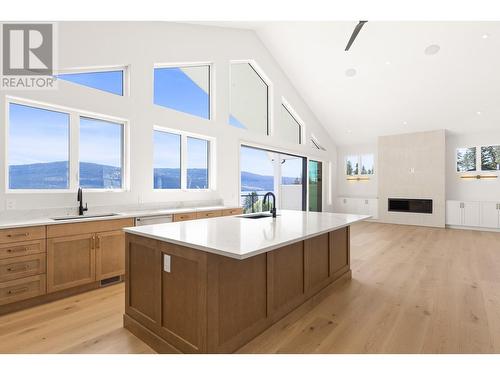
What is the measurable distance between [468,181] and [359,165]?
3.22 meters

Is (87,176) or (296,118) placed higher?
(296,118)

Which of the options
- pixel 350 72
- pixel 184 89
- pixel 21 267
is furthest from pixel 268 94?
pixel 21 267

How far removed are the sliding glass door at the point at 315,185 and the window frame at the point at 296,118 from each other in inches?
34.5

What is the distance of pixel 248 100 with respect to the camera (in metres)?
6.43

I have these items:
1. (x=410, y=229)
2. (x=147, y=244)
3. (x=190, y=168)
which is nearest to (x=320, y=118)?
(x=410, y=229)

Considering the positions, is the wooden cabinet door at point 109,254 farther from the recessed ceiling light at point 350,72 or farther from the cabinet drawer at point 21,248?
the recessed ceiling light at point 350,72

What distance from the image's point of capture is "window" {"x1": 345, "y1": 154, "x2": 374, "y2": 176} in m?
9.71

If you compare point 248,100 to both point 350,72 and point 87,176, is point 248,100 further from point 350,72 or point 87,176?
point 87,176

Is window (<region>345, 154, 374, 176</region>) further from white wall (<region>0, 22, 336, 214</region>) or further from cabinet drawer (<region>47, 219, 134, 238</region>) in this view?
cabinet drawer (<region>47, 219, 134, 238</region>)

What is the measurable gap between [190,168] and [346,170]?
7.01 m

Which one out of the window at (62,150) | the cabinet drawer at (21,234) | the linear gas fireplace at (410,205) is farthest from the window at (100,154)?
the linear gas fireplace at (410,205)

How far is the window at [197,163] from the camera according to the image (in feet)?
17.0

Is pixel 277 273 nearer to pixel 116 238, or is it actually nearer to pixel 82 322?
pixel 82 322

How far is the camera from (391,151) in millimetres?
8758
